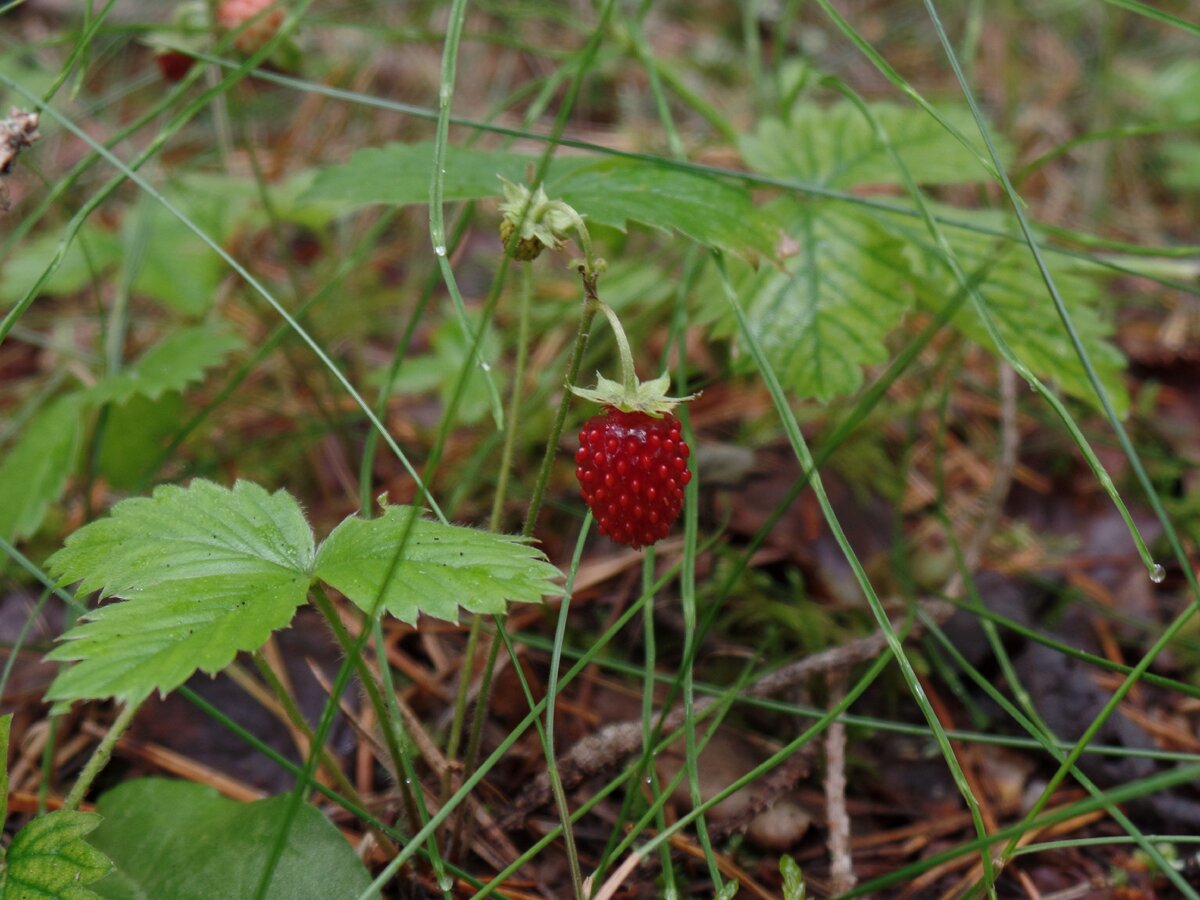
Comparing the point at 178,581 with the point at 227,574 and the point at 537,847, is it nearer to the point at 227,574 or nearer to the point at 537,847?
the point at 227,574

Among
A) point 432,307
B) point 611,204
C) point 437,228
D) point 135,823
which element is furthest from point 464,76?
point 135,823

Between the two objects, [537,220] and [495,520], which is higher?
[537,220]

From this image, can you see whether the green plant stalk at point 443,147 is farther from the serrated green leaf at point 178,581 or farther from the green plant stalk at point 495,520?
the serrated green leaf at point 178,581

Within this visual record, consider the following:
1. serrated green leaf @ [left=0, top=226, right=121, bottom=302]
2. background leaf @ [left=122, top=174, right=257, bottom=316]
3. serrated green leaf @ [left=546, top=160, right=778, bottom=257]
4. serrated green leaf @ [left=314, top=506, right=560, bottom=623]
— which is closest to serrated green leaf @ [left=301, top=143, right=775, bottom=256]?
serrated green leaf @ [left=546, top=160, right=778, bottom=257]

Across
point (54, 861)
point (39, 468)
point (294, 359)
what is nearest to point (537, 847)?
point (54, 861)

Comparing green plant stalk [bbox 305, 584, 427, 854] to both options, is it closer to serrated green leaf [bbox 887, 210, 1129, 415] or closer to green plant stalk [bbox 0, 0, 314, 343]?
green plant stalk [bbox 0, 0, 314, 343]

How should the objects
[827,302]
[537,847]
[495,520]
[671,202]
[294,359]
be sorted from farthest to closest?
[294,359] → [827,302] → [671,202] → [495,520] → [537,847]
